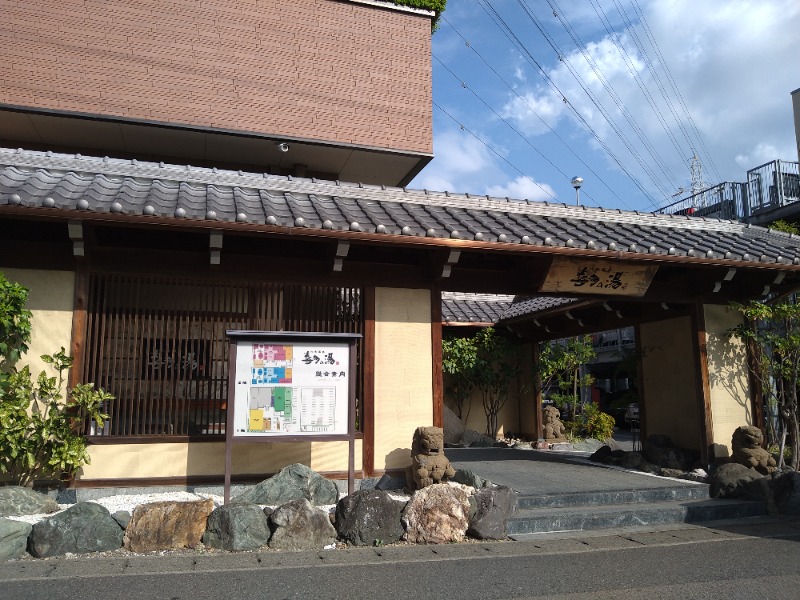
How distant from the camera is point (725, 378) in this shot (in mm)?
10289

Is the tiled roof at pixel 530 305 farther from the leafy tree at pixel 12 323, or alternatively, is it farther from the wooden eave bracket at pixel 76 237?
the leafy tree at pixel 12 323

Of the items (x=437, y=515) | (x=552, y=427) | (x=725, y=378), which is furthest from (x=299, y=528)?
(x=552, y=427)

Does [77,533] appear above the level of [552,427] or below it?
below

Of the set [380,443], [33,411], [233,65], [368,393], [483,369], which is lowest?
[380,443]

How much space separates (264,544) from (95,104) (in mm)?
12224

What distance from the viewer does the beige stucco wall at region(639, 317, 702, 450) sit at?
1045 centimetres

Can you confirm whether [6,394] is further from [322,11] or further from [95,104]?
[322,11]

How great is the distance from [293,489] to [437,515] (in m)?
1.88

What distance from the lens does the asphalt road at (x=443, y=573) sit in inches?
190

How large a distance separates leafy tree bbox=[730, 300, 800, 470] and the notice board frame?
21.8ft

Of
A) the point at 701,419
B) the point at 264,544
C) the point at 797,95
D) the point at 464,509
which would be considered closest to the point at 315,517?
the point at 264,544

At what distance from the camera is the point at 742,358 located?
10477mm

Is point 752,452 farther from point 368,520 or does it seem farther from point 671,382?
point 368,520

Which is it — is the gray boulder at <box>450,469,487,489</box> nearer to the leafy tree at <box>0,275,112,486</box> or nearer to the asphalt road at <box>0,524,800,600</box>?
the asphalt road at <box>0,524,800,600</box>
